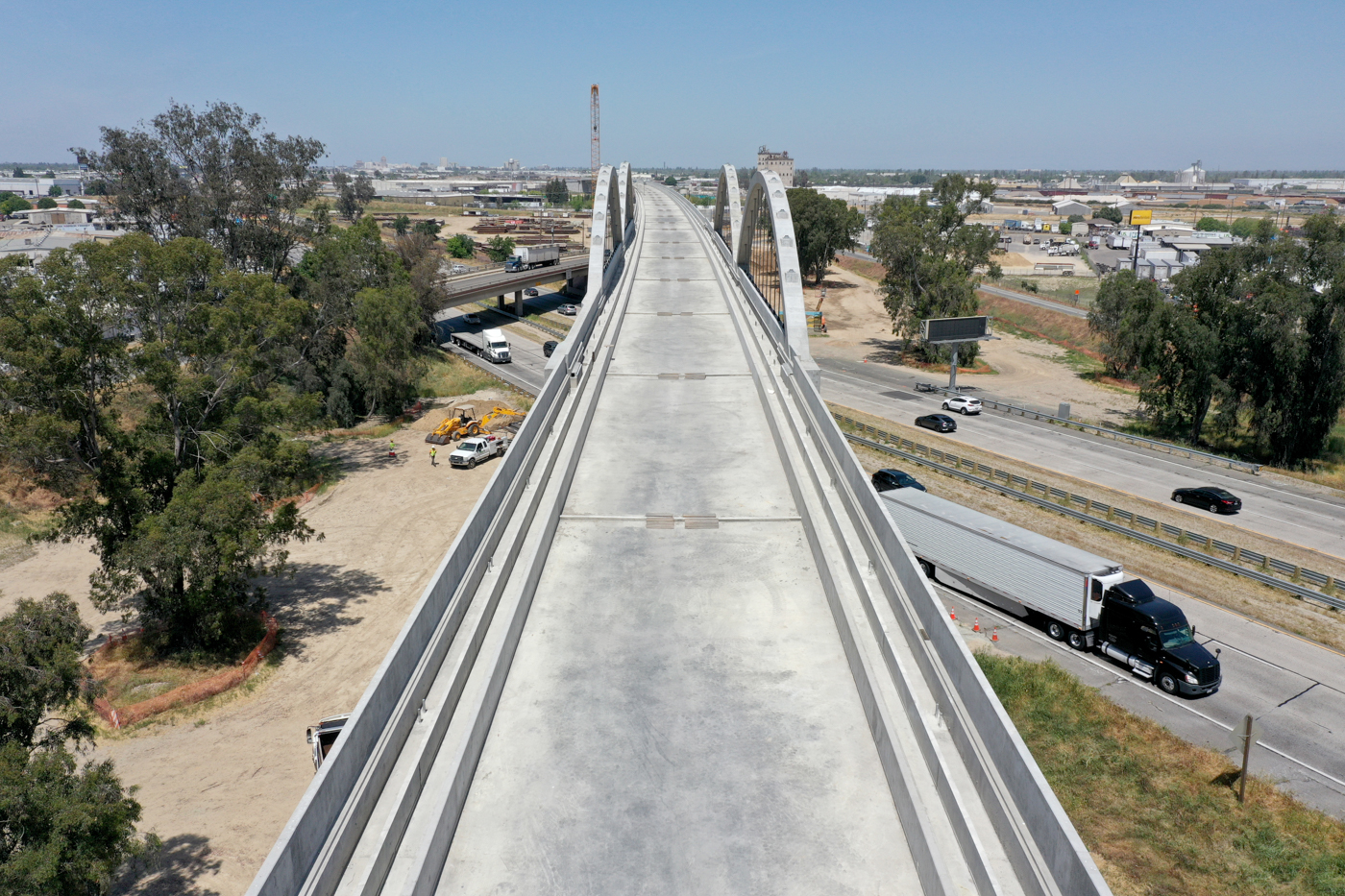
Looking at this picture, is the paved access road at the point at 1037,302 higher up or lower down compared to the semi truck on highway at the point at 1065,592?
higher up

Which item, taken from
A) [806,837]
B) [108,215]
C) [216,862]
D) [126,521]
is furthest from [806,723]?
[108,215]

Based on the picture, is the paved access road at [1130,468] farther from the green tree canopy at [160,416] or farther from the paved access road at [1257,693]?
the green tree canopy at [160,416]

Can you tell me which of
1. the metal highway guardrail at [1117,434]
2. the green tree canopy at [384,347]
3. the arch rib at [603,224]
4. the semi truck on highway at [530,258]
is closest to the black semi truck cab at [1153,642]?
the arch rib at [603,224]

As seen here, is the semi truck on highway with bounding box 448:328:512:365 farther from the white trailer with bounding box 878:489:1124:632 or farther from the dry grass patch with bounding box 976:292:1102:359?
the dry grass patch with bounding box 976:292:1102:359

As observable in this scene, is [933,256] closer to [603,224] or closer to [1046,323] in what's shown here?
[1046,323]

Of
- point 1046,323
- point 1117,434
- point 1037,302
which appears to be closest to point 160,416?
point 1117,434
